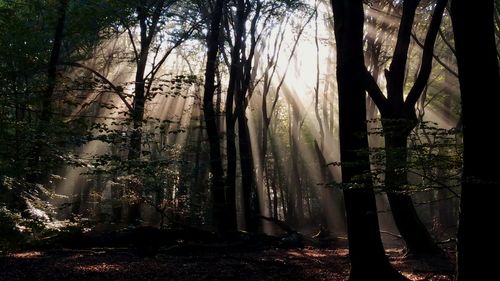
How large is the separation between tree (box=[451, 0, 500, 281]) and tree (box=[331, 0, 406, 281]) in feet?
6.31

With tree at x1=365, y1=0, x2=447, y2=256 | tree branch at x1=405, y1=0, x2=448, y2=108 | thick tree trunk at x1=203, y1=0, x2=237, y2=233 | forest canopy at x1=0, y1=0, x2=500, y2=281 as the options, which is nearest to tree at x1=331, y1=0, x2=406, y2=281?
forest canopy at x1=0, y1=0, x2=500, y2=281

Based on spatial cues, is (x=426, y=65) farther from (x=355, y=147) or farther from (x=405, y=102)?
(x=355, y=147)

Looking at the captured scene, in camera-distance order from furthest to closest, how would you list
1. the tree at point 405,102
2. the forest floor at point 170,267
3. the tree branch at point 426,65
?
the tree branch at point 426,65, the tree at point 405,102, the forest floor at point 170,267

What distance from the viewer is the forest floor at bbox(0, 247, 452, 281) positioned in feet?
29.1

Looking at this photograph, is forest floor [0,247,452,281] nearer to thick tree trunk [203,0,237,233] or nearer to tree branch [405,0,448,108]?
thick tree trunk [203,0,237,233]

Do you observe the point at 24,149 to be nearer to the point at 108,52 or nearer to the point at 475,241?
the point at 475,241

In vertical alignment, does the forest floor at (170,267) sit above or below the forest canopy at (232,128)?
below

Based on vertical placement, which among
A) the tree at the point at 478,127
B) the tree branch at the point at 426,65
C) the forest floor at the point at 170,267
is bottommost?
the forest floor at the point at 170,267

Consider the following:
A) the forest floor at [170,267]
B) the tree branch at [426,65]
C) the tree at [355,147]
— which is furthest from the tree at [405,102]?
the tree at [355,147]

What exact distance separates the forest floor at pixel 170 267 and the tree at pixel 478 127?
3375mm

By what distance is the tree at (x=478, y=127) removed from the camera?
17.2ft

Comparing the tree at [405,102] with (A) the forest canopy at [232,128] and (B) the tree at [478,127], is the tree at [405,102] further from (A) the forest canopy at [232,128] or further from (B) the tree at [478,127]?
(B) the tree at [478,127]

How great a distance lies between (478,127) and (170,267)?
7076 mm

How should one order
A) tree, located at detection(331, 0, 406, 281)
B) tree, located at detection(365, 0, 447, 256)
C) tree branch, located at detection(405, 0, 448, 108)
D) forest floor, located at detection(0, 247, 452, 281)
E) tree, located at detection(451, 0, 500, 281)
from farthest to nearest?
tree branch, located at detection(405, 0, 448, 108) → tree, located at detection(365, 0, 447, 256) → forest floor, located at detection(0, 247, 452, 281) → tree, located at detection(331, 0, 406, 281) → tree, located at detection(451, 0, 500, 281)
